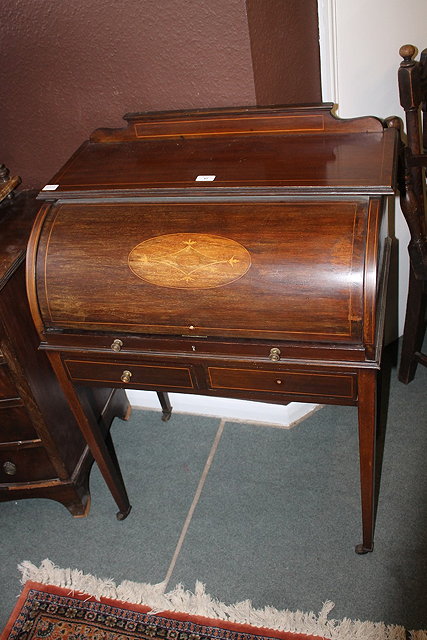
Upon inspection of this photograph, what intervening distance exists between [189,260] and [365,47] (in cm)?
113

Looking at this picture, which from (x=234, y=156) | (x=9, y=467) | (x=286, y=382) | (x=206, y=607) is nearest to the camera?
(x=286, y=382)

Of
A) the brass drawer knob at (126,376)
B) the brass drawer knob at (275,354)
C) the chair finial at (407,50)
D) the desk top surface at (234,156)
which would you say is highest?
the chair finial at (407,50)

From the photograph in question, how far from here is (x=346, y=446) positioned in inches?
97.3

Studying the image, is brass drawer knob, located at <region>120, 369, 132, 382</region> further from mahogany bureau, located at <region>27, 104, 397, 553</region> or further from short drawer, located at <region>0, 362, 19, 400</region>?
short drawer, located at <region>0, 362, 19, 400</region>

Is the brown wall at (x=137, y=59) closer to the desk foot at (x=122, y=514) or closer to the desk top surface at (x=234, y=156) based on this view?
the desk top surface at (x=234, y=156)

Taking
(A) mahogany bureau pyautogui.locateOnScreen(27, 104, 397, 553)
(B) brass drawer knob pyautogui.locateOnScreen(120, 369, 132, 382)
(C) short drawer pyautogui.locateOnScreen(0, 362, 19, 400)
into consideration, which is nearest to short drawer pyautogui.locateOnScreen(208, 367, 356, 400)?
(A) mahogany bureau pyautogui.locateOnScreen(27, 104, 397, 553)

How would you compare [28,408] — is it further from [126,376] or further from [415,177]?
[415,177]

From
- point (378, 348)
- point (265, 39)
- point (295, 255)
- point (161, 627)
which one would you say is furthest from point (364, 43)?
point (161, 627)

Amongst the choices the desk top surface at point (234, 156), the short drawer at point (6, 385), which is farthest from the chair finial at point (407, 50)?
the short drawer at point (6, 385)

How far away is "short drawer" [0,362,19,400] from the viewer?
6.57 ft

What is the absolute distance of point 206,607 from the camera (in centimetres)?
204

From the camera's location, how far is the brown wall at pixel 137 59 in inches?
75.5

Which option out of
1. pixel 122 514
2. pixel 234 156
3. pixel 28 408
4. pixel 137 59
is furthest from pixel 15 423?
pixel 137 59

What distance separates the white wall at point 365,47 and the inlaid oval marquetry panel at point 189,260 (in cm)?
95
